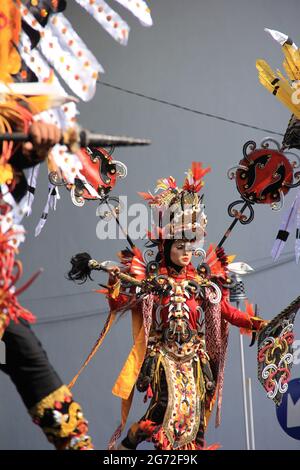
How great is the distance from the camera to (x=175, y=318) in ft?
15.1

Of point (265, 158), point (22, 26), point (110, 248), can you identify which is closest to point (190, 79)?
point (110, 248)

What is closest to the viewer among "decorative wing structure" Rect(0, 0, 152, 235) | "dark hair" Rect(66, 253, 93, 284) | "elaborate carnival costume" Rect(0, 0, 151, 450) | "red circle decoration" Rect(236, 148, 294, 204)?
"elaborate carnival costume" Rect(0, 0, 151, 450)

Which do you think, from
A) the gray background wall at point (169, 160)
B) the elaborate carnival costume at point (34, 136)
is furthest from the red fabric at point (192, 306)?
the gray background wall at point (169, 160)

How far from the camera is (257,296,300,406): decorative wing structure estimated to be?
15.7ft

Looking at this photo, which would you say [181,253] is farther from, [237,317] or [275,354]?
[275,354]

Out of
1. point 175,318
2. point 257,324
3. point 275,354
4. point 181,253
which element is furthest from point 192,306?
point 275,354

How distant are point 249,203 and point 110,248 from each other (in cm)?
137

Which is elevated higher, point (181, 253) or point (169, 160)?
point (169, 160)

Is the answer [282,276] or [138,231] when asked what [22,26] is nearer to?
[138,231]

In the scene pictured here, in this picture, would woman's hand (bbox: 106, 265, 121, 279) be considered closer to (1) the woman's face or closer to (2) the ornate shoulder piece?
(1) the woman's face

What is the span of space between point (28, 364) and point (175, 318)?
42.9 inches

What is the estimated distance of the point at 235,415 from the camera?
634 cm

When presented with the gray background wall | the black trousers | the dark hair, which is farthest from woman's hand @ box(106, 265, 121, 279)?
the gray background wall

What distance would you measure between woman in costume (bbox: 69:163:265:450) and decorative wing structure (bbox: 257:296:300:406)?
7 centimetres
